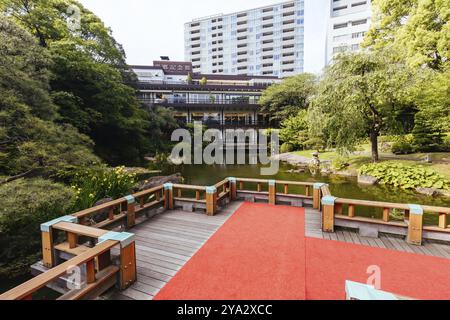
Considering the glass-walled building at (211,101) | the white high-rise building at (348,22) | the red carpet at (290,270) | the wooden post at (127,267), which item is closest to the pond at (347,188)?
the red carpet at (290,270)

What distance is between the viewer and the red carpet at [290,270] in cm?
255

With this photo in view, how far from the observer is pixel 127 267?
2.65 meters

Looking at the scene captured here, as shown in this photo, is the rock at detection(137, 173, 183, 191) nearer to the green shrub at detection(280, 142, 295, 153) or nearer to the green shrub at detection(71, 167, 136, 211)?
the green shrub at detection(71, 167, 136, 211)

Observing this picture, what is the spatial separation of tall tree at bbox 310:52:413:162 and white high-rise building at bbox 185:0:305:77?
34.9m

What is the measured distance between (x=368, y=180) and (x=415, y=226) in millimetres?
7880

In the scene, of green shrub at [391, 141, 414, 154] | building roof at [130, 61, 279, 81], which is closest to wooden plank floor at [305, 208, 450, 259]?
Answer: green shrub at [391, 141, 414, 154]

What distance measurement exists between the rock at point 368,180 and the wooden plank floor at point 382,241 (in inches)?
296

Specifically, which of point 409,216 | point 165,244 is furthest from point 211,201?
point 409,216

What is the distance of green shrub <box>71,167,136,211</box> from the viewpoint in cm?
542

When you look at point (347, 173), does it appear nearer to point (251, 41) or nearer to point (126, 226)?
point (126, 226)

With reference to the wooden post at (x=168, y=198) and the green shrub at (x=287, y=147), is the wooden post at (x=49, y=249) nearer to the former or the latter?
the wooden post at (x=168, y=198)

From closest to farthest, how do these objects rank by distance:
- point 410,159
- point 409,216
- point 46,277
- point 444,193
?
1. point 46,277
2. point 409,216
3. point 444,193
4. point 410,159

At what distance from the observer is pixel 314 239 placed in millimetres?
3877
